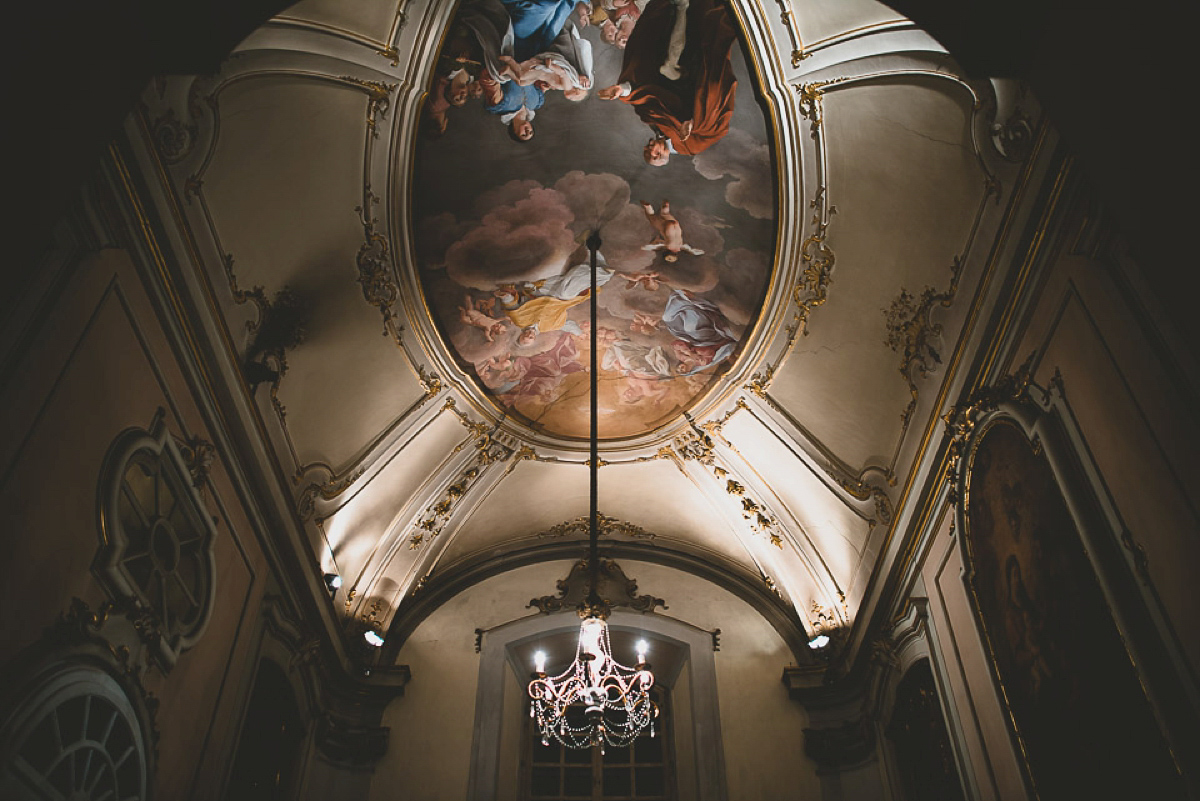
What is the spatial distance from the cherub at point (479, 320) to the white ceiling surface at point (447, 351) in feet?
1.12

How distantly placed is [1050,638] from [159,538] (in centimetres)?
475

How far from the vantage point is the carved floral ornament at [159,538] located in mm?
4367

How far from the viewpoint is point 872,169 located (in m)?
5.92

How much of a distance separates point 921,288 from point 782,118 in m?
1.51

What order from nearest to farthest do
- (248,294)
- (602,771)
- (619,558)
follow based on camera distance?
(248,294), (602,771), (619,558)

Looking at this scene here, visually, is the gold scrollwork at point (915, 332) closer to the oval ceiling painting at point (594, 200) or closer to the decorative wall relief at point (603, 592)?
the oval ceiling painting at point (594, 200)

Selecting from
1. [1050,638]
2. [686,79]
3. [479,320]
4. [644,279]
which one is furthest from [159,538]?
[1050,638]

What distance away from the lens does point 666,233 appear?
719 cm

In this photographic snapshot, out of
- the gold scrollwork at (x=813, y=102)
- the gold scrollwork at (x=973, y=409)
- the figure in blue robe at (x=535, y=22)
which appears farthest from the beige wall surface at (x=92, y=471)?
the gold scrollwork at (x=973, y=409)

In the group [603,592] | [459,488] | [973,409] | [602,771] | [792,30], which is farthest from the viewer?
[603,592]

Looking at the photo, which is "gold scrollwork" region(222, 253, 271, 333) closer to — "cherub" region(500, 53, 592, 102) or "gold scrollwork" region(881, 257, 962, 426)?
"cherub" region(500, 53, 592, 102)

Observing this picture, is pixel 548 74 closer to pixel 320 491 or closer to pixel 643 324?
pixel 643 324

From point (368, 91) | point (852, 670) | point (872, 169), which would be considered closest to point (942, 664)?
point (852, 670)

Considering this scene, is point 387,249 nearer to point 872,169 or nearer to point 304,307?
point 304,307
